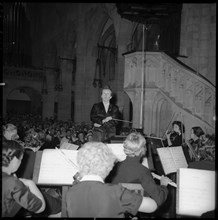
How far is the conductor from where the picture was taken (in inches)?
237

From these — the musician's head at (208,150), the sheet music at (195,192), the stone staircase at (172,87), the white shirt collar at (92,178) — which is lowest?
the sheet music at (195,192)

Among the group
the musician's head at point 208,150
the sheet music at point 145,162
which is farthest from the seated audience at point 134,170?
the sheet music at point 145,162

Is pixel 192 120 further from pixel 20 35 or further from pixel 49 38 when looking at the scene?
pixel 20 35

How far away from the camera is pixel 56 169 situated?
12.8ft

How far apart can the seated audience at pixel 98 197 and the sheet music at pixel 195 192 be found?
1.39 ft

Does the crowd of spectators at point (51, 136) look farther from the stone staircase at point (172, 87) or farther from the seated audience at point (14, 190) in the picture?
the seated audience at point (14, 190)

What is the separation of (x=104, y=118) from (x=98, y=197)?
3.78 meters

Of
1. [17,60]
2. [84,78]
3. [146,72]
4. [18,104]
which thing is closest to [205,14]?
[146,72]

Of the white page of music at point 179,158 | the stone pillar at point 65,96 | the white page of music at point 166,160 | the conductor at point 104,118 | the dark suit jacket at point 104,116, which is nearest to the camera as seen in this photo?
the white page of music at point 166,160

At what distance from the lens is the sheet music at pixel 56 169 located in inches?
151

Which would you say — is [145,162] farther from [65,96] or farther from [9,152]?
[65,96]

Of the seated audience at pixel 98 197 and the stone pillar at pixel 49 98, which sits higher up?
the stone pillar at pixel 49 98

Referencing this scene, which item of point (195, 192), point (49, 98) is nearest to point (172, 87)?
point (195, 192)

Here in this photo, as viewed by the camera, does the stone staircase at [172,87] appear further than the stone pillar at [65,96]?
No
